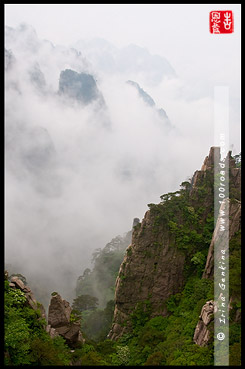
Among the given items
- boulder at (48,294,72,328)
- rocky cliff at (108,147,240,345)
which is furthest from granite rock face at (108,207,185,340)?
boulder at (48,294,72,328)

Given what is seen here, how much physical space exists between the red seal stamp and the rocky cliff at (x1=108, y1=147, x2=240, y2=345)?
12.9m

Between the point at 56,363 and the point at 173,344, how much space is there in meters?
6.62

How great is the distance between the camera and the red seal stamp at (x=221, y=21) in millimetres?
9336

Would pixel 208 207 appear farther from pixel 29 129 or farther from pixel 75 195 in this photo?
pixel 29 129

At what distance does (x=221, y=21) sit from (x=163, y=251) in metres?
16.5

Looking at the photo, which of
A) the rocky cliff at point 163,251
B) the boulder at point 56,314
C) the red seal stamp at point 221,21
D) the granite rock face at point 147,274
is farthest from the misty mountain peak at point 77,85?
the red seal stamp at point 221,21

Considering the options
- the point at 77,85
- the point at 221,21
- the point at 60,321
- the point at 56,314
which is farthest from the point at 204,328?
the point at 77,85

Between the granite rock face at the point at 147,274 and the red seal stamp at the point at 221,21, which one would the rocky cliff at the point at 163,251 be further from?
the red seal stamp at the point at 221,21

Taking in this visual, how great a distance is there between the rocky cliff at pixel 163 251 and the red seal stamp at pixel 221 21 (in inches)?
509

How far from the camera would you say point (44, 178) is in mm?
74625

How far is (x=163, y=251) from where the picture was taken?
22094 millimetres

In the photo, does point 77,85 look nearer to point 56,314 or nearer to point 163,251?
point 163,251

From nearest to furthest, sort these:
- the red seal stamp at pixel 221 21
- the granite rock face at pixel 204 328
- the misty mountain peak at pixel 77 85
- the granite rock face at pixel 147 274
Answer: the red seal stamp at pixel 221 21 → the granite rock face at pixel 204 328 → the granite rock face at pixel 147 274 → the misty mountain peak at pixel 77 85
